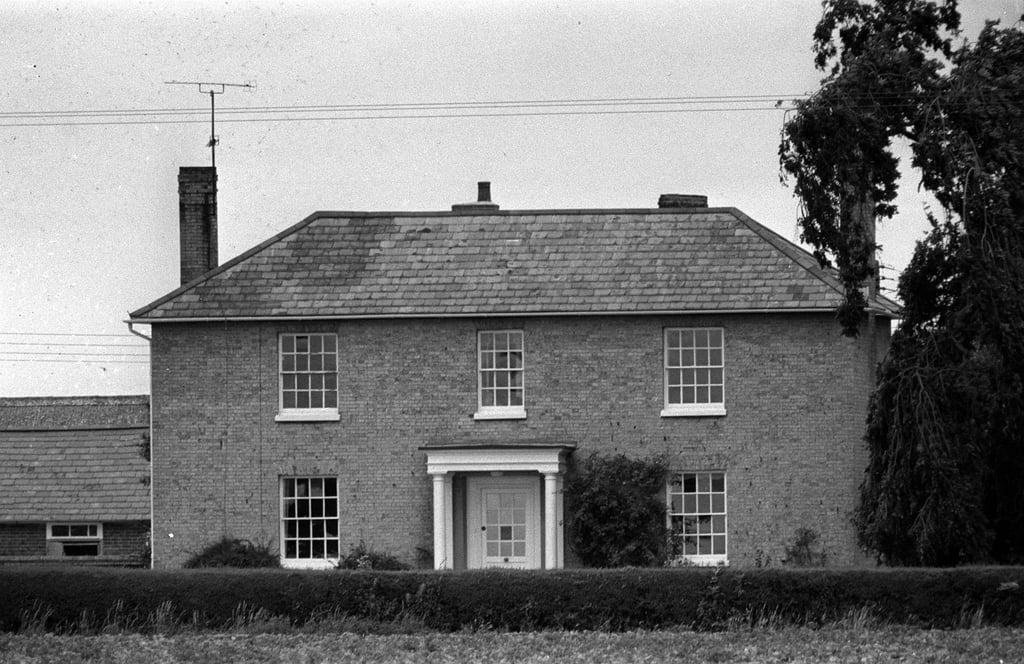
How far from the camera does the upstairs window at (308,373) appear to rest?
35875 mm

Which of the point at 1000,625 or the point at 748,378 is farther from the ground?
the point at 748,378

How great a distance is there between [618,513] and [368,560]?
15.8ft

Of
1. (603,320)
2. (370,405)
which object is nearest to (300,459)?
(370,405)

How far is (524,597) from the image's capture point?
25328 millimetres

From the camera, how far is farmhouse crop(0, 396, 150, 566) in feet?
152

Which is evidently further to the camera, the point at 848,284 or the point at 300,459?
the point at 300,459

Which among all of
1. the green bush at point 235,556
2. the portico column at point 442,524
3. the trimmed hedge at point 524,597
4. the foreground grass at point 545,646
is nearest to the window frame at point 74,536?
the green bush at point 235,556

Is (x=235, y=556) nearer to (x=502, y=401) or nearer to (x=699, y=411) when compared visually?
(x=502, y=401)

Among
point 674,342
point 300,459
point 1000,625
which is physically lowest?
point 1000,625

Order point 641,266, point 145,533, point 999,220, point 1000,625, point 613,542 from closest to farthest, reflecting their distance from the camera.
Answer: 1. point 1000,625
2. point 999,220
3. point 613,542
4. point 641,266
5. point 145,533

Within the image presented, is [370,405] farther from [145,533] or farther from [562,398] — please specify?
[145,533]

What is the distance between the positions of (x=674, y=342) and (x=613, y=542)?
4.27 metres

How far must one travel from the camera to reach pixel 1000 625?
24.7m

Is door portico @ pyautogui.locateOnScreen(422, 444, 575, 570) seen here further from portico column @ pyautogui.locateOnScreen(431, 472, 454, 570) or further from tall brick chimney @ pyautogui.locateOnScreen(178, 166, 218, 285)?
tall brick chimney @ pyautogui.locateOnScreen(178, 166, 218, 285)
